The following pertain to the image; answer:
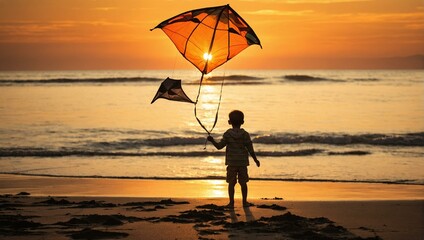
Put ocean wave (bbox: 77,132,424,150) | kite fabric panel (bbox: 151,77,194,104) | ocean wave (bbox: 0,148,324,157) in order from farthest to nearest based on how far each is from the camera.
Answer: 1. ocean wave (bbox: 77,132,424,150)
2. ocean wave (bbox: 0,148,324,157)
3. kite fabric panel (bbox: 151,77,194,104)

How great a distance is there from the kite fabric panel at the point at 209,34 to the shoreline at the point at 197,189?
281 centimetres

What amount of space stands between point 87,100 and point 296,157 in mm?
26440

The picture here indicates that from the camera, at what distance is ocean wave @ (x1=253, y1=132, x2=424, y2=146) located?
23.3 meters

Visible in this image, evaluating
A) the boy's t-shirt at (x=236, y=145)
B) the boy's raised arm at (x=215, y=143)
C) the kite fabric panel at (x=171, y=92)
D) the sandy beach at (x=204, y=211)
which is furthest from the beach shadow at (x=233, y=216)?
the kite fabric panel at (x=171, y=92)

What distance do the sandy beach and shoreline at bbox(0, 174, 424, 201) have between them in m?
0.02

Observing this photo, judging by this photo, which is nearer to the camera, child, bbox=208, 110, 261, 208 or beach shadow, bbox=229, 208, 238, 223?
beach shadow, bbox=229, 208, 238, 223

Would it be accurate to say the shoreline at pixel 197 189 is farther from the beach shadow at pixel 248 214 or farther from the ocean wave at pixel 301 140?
the ocean wave at pixel 301 140

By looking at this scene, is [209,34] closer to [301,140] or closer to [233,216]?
[233,216]

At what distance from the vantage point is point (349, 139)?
24016mm

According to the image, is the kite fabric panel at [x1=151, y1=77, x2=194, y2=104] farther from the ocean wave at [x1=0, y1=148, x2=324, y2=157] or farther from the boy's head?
the ocean wave at [x1=0, y1=148, x2=324, y2=157]

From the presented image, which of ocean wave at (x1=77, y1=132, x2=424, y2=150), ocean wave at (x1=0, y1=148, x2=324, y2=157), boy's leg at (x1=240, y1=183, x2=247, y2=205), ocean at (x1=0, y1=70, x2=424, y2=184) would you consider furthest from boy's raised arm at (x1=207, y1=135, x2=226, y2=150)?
ocean wave at (x1=77, y1=132, x2=424, y2=150)

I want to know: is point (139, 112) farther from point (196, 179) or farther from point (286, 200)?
point (286, 200)

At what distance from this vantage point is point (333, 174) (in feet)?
51.5

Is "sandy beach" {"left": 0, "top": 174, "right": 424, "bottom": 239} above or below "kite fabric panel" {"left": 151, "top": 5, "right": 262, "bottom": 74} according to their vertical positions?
below
